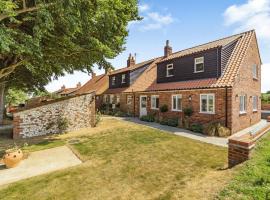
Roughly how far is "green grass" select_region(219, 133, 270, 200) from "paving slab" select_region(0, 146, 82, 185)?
6006 mm

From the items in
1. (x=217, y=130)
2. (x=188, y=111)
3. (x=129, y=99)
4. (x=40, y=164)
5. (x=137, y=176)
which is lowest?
(x=40, y=164)

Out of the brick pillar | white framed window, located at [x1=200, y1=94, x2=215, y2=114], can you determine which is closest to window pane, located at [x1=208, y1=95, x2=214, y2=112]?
white framed window, located at [x1=200, y1=94, x2=215, y2=114]

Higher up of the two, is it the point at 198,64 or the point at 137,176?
the point at 198,64

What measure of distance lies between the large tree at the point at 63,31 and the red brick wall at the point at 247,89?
9375mm

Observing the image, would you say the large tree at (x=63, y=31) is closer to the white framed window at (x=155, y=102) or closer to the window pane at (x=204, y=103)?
the window pane at (x=204, y=103)

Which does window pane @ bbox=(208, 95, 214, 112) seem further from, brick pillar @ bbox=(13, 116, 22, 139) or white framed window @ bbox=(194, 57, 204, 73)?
brick pillar @ bbox=(13, 116, 22, 139)

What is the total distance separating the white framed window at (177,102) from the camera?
17000mm

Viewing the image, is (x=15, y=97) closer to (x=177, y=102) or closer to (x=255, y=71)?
(x=177, y=102)

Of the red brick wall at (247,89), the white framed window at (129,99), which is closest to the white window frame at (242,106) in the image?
the red brick wall at (247,89)

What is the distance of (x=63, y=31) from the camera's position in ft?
33.2

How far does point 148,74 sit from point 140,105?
5.69 m

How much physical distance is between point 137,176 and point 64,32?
329 inches

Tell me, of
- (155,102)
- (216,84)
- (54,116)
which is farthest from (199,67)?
(54,116)

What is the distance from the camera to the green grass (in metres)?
4.63
